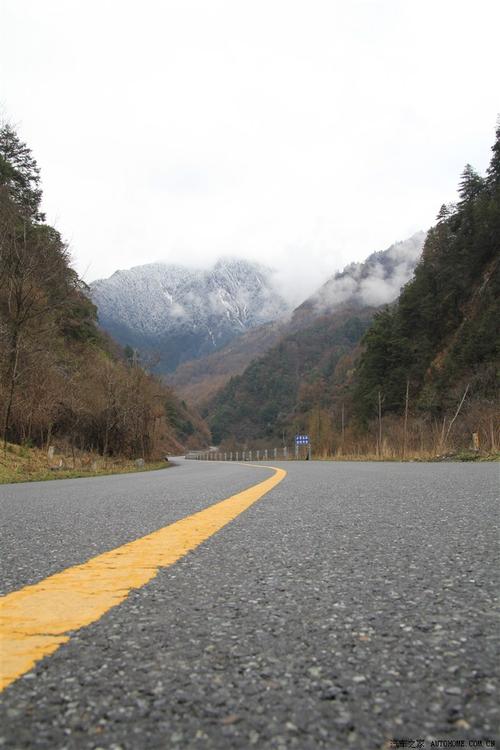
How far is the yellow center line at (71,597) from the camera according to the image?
44.5 inches

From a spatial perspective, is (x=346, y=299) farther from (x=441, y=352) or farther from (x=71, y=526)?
(x=71, y=526)

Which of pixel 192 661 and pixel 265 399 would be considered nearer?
pixel 192 661

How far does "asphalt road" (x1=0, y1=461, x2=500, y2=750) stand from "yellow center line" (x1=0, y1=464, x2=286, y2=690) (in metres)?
0.05

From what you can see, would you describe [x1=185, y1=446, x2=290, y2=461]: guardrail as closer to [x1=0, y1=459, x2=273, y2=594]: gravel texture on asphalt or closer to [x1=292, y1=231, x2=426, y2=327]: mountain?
[x1=0, y1=459, x2=273, y2=594]: gravel texture on asphalt

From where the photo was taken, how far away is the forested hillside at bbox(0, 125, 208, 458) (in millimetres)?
15102

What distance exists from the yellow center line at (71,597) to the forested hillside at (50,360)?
13.3m

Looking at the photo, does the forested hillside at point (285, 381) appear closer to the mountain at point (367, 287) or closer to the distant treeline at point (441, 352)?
the distant treeline at point (441, 352)

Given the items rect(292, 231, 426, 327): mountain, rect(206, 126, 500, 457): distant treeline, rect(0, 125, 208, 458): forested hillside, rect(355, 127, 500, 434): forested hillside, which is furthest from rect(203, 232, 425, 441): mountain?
rect(0, 125, 208, 458): forested hillside

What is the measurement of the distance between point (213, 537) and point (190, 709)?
5.90ft

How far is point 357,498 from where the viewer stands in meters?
4.41

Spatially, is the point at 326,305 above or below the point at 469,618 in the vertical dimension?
above

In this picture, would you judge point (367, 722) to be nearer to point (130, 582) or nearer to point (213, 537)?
point (130, 582)

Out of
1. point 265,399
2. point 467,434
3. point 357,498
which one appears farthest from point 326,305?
point 357,498

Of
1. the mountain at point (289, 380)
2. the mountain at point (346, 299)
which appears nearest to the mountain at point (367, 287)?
the mountain at point (346, 299)
